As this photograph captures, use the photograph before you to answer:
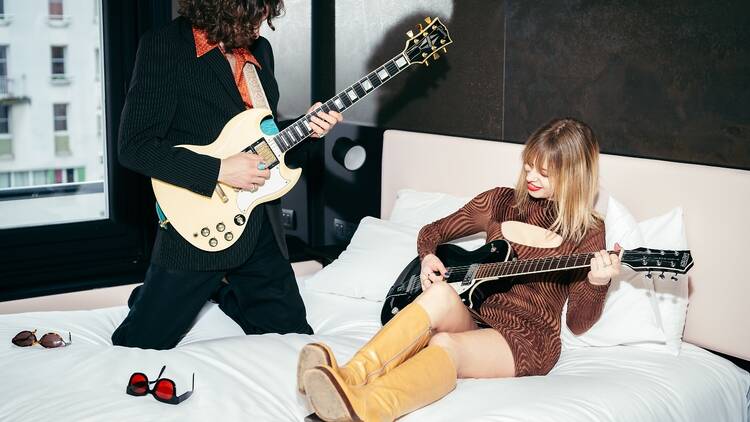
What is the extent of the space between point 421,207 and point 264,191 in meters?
0.86

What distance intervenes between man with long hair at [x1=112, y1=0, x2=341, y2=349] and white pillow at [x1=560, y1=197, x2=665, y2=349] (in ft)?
→ 3.05

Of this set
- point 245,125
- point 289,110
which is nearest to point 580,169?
point 245,125

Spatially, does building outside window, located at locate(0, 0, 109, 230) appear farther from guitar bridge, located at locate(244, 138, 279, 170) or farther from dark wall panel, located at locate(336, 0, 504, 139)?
guitar bridge, located at locate(244, 138, 279, 170)

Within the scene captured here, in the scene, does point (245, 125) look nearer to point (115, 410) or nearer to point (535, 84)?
point (115, 410)

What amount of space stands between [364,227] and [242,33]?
1.06m

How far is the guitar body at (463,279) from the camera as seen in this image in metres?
2.38

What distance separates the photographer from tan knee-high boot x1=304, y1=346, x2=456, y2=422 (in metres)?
1.80

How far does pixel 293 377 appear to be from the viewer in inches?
84.7

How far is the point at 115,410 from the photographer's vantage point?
190 cm

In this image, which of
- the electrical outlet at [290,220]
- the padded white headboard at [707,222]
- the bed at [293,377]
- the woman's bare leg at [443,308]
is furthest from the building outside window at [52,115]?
the padded white headboard at [707,222]

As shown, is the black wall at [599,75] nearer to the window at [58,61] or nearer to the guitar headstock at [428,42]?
the guitar headstock at [428,42]

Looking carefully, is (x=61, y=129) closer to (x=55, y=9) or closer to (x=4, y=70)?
(x=4, y=70)

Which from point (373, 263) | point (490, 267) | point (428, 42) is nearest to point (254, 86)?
point (428, 42)

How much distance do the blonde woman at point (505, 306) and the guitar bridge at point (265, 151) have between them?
54 cm
